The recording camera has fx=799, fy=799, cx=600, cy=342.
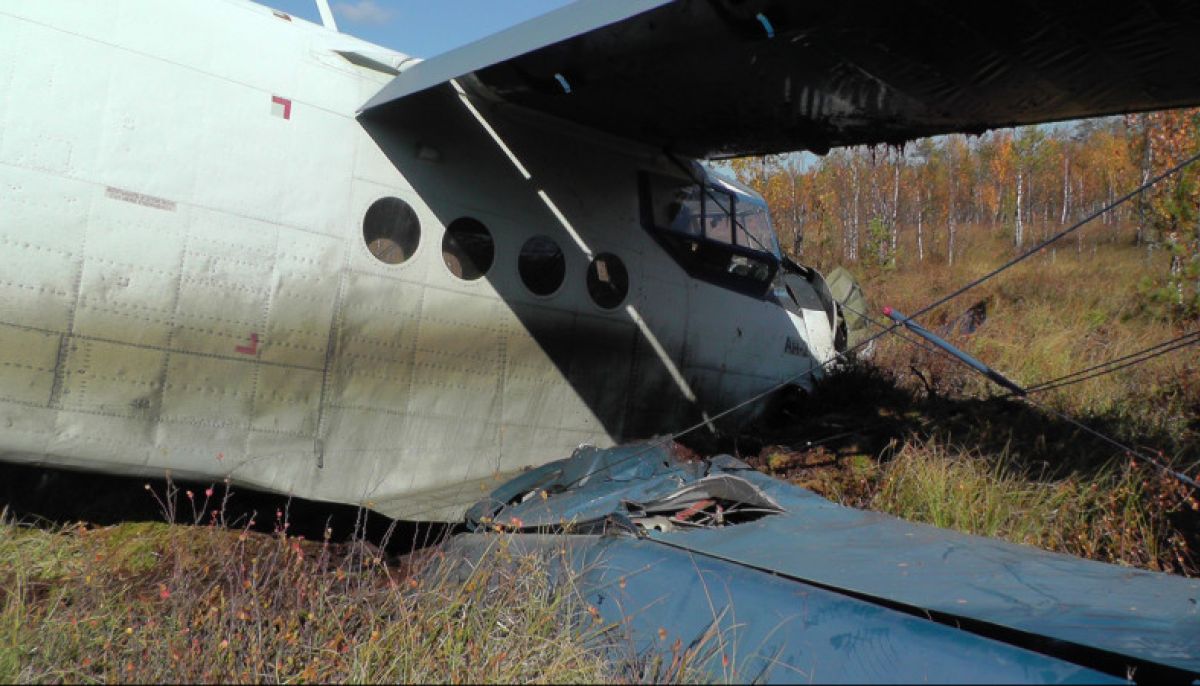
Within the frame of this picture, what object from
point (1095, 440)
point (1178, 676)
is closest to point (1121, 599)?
point (1178, 676)

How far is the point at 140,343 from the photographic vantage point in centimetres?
477

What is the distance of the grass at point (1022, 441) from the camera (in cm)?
520

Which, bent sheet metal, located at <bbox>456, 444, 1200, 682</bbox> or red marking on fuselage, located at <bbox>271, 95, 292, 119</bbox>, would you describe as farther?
red marking on fuselage, located at <bbox>271, 95, 292, 119</bbox>

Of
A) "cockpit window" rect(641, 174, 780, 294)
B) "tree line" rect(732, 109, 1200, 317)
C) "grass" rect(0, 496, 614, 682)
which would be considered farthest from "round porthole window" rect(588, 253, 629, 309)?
"tree line" rect(732, 109, 1200, 317)

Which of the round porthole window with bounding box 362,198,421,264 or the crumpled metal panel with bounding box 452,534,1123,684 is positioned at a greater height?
the round porthole window with bounding box 362,198,421,264

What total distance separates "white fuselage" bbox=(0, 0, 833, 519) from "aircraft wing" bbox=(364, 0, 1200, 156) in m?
0.54

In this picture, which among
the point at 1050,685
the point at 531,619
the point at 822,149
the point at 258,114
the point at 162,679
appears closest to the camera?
the point at 1050,685

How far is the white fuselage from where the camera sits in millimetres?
4488

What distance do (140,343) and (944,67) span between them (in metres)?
5.43

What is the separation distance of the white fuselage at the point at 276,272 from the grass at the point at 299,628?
1.34 meters

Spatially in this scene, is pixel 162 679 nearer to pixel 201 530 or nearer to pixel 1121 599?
pixel 201 530

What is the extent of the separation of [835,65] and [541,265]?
269 cm

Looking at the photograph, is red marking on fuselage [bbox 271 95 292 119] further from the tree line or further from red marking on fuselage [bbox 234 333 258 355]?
the tree line

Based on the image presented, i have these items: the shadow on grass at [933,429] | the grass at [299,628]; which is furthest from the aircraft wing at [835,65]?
the grass at [299,628]
